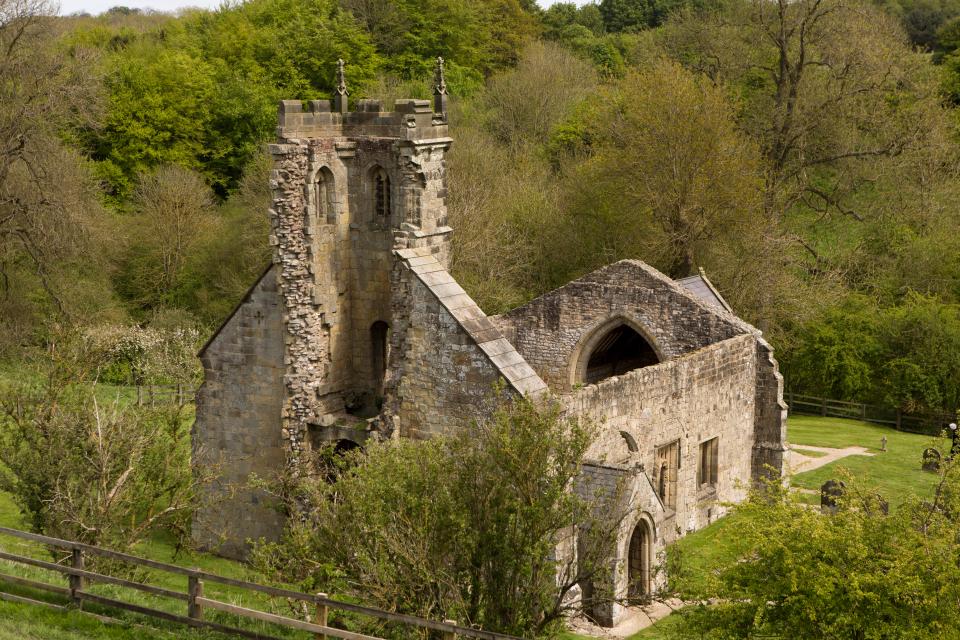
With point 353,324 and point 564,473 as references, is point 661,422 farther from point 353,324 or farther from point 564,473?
point 564,473

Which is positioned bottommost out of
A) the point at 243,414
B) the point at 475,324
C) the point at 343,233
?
the point at 243,414

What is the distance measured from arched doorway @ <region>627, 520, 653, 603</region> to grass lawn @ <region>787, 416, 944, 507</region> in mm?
5858

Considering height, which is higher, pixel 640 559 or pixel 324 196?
pixel 324 196

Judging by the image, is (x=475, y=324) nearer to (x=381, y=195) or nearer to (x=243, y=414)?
(x=381, y=195)

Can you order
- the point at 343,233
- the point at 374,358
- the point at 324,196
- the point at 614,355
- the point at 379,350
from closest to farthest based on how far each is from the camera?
the point at 324,196, the point at 343,233, the point at 374,358, the point at 379,350, the point at 614,355

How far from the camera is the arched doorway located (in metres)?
20.4

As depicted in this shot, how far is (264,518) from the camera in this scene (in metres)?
22.0

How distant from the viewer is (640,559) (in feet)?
67.7

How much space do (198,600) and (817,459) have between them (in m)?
19.6

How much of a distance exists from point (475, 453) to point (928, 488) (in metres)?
16.6

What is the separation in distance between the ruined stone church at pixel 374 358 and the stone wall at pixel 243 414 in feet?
0.09

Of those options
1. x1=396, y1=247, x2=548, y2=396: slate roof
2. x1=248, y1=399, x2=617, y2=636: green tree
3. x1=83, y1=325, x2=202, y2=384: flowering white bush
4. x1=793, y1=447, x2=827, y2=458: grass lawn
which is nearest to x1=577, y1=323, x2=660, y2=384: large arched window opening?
x1=793, y1=447, x2=827, y2=458: grass lawn

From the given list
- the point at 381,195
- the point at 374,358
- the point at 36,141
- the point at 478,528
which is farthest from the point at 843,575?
the point at 36,141

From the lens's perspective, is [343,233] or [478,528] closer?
[478,528]
